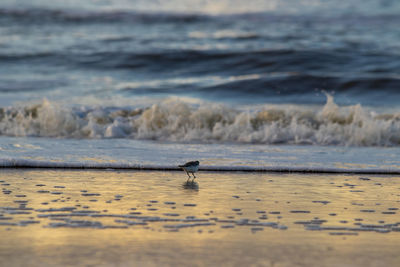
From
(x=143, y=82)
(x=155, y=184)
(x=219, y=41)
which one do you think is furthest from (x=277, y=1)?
(x=155, y=184)

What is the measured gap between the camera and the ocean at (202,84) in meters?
9.44

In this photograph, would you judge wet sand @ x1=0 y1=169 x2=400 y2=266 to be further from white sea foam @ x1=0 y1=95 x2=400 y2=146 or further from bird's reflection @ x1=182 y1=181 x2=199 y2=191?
white sea foam @ x1=0 y1=95 x2=400 y2=146

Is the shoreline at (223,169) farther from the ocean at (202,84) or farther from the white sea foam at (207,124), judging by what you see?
the white sea foam at (207,124)

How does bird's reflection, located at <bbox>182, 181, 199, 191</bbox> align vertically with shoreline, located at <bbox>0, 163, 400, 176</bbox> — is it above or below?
below

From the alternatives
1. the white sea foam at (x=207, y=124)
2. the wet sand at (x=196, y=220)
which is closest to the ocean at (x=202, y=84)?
the white sea foam at (x=207, y=124)

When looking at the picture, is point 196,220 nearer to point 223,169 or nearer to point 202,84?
point 223,169

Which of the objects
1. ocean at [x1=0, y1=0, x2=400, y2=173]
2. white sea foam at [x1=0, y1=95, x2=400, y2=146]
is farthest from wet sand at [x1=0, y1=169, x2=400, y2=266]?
white sea foam at [x1=0, y1=95, x2=400, y2=146]

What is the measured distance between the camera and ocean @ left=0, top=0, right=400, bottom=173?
372 inches

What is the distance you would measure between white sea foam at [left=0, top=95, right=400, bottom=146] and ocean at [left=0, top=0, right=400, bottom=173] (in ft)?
0.11

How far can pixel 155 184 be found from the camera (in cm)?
651

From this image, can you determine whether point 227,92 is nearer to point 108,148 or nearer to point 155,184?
point 108,148

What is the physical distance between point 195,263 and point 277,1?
25.0 metres

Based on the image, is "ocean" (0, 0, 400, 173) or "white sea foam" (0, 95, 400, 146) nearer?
"ocean" (0, 0, 400, 173)

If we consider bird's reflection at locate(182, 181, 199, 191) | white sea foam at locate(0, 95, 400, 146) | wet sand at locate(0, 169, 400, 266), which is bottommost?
wet sand at locate(0, 169, 400, 266)
